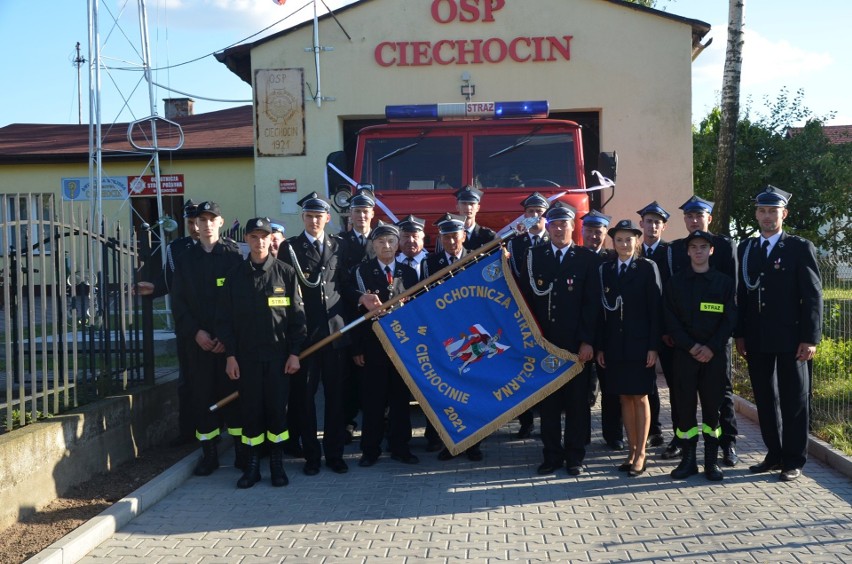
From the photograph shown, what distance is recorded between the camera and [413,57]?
45.2 ft

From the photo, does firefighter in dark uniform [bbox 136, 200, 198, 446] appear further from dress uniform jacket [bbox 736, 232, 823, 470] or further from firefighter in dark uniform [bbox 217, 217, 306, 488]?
dress uniform jacket [bbox 736, 232, 823, 470]

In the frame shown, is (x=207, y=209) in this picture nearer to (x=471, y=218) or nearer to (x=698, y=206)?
(x=471, y=218)

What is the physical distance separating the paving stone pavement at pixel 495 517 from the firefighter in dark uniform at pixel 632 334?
374 mm

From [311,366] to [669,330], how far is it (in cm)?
283

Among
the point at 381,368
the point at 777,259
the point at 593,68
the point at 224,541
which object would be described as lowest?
the point at 224,541

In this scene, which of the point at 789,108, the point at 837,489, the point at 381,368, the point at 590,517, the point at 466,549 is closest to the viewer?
the point at 466,549

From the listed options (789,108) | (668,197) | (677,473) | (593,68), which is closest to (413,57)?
(593,68)

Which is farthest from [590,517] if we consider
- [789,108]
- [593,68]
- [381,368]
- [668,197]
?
[789,108]

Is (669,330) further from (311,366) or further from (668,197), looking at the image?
(668,197)

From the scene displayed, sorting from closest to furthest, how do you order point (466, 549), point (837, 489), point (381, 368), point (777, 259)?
1. point (466, 549)
2. point (837, 489)
3. point (777, 259)
4. point (381, 368)

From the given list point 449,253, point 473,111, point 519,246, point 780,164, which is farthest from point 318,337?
point 780,164

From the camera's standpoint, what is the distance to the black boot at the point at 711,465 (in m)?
6.64

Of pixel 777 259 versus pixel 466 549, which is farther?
pixel 777 259

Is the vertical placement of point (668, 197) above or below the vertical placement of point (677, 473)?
above
